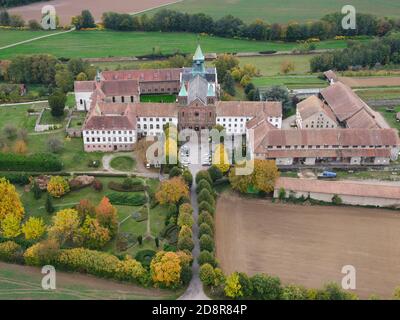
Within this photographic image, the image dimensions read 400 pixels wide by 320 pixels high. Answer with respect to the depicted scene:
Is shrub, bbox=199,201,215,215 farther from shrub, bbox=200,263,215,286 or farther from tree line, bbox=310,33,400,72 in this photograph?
tree line, bbox=310,33,400,72

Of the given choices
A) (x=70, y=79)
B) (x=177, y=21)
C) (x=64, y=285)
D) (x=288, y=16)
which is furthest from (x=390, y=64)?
(x=64, y=285)

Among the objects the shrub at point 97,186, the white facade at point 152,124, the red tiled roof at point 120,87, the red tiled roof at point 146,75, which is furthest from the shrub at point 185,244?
the red tiled roof at point 146,75

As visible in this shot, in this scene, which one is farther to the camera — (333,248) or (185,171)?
(185,171)

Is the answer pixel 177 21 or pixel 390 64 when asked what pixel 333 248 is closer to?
pixel 390 64

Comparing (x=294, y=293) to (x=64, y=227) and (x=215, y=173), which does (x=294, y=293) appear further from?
(x=64, y=227)

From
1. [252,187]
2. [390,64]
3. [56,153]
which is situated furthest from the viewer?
[390,64]

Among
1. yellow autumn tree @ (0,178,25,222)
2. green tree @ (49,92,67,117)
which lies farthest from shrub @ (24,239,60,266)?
green tree @ (49,92,67,117)
